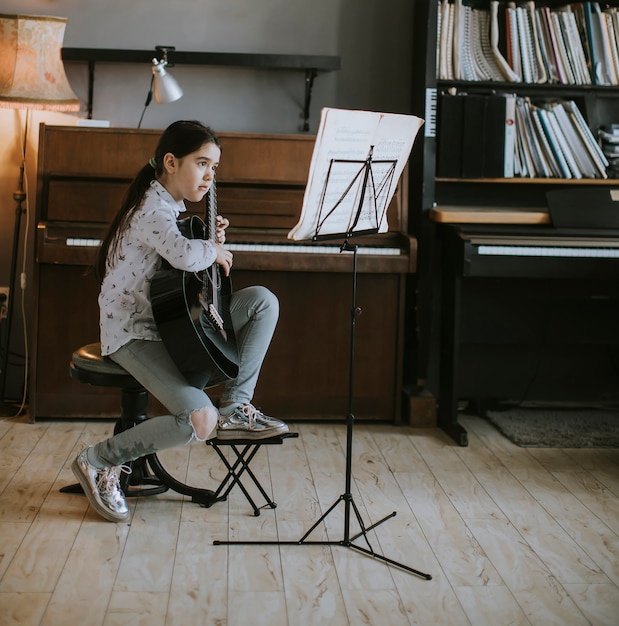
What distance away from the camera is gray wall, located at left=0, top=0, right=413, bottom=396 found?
13.2 feet

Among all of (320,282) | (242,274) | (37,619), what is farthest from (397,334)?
(37,619)

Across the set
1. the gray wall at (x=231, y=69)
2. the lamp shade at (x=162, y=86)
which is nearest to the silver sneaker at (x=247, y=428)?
the lamp shade at (x=162, y=86)

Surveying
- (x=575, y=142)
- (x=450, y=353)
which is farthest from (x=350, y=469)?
(x=575, y=142)

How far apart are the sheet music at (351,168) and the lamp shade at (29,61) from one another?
5.54ft

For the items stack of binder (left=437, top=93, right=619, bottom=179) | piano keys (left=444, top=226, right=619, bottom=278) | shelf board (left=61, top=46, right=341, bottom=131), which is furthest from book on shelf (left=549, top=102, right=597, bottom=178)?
shelf board (left=61, top=46, right=341, bottom=131)

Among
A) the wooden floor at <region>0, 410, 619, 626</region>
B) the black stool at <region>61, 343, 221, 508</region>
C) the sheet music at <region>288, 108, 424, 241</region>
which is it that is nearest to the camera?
the wooden floor at <region>0, 410, 619, 626</region>

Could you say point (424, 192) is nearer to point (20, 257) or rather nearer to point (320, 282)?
point (320, 282)

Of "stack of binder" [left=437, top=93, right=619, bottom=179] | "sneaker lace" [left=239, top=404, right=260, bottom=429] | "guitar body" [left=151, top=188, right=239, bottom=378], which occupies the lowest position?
"sneaker lace" [left=239, top=404, right=260, bottom=429]

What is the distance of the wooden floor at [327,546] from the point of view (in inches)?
86.5

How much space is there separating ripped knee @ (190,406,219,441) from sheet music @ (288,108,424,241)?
57 centimetres

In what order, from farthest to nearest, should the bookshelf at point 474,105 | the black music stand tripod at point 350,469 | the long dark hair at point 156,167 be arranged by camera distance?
the bookshelf at point 474,105
the long dark hair at point 156,167
the black music stand tripod at point 350,469

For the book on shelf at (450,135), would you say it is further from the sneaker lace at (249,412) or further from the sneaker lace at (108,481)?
the sneaker lace at (108,481)

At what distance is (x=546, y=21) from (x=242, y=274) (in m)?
1.67

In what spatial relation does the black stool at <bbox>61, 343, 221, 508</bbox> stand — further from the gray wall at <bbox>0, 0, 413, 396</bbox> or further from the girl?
the gray wall at <bbox>0, 0, 413, 396</bbox>
